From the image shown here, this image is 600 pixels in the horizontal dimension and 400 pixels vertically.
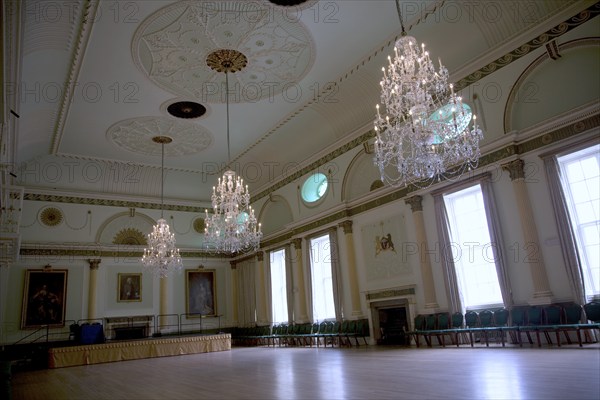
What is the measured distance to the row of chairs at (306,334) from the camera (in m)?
12.0

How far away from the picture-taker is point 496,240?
360 inches

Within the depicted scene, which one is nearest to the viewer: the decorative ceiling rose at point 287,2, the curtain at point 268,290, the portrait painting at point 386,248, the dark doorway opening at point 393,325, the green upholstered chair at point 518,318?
the green upholstered chair at point 518,318

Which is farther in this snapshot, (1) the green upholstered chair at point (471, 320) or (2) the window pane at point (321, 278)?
(2) the window pane at point (321, 278)

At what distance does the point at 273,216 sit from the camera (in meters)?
17.4

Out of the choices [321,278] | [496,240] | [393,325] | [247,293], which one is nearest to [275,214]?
[247,293]

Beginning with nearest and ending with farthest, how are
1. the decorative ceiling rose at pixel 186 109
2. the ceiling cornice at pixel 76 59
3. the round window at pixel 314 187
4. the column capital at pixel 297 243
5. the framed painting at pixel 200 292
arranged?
the ceiling cornice at pixel 76 59, the decorative ceiling rose at pixel 186 109, the round window at pixel 314 187, the column capital at pixel 297 243, the framed painting at pixel 200 292

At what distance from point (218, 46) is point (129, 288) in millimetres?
10923

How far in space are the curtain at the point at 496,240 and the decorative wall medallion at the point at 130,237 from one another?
13.2 metres

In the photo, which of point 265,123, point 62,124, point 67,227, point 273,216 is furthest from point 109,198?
point 265,123

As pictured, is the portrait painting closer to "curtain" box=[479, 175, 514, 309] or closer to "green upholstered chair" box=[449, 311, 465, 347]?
"green upholstered chair" box=[449, 311, 465, 347]

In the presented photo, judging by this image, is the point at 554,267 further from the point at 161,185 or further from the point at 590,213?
the point at 161,185

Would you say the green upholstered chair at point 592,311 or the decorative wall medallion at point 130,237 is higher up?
the decorative wall medallion at point 130,237

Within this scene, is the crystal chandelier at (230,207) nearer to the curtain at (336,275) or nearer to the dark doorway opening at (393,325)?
the curtain at (336,275)

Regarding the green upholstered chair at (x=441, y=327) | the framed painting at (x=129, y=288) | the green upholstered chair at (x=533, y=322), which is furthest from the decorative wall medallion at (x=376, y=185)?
the framed painting at (x=129, y=288)
